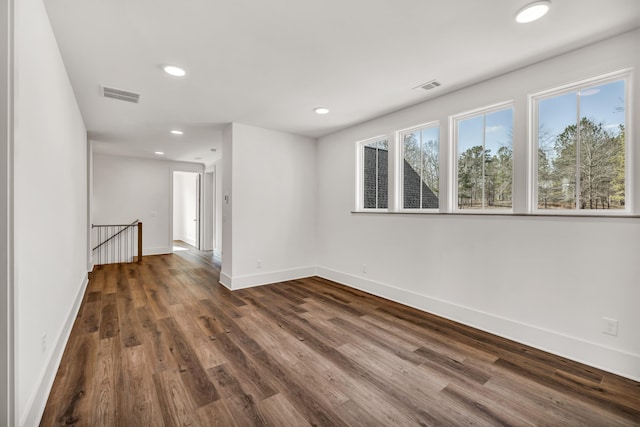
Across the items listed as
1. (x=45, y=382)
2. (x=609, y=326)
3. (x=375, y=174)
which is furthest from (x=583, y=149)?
(x=45, y=382)

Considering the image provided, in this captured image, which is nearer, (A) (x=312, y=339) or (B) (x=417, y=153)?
(A) (x=312, y=339)

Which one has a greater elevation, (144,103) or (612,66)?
(144,103)

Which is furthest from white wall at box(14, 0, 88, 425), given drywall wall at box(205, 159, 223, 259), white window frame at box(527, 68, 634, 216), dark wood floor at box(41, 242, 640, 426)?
drywall wall at box(205, 159, 223, 259)

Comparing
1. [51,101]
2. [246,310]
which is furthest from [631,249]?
[51,101]

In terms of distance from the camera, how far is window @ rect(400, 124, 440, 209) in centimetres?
336

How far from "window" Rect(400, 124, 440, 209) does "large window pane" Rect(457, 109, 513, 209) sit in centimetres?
29

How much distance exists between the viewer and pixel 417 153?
141 inches

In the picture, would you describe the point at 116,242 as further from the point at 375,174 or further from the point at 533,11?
the point at 533,11

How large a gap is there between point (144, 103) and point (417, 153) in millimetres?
3373

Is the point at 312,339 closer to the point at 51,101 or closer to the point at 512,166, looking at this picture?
the point at 512,166

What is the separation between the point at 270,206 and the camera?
14.8 ft

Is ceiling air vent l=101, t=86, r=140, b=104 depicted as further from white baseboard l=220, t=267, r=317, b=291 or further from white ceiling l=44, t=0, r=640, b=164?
white baseboard l=220, t=267, r=317, b=291

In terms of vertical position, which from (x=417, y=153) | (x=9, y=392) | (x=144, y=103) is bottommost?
(x=9, y=392)

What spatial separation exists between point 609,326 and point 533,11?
2292 mm
